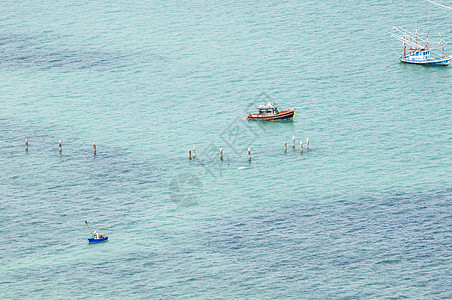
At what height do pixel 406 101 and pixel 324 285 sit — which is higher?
pixel 406 101

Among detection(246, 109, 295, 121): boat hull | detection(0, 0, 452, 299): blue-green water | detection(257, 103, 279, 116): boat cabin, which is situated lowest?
detection(0, 0, 452, 299): blue-green water

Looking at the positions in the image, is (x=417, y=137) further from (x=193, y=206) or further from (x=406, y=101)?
(x=193, y=206)

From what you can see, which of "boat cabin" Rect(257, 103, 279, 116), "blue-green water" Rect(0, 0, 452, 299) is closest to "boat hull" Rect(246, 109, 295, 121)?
"boat cabin" Rect(257, 103, 279, 116)

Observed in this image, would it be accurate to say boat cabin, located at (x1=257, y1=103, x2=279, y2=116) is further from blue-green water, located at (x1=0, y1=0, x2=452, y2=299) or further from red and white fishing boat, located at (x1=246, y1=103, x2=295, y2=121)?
blue-green water, located at (x1=0, y1=0, x2=452, y2=299)

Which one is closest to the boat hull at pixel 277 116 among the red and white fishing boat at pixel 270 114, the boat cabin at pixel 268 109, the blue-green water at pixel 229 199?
the red and white fishing boat at pixel 270 114

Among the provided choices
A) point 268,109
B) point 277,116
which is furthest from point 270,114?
point 277,116

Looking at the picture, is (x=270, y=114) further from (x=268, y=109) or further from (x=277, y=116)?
(x=277, y=116)

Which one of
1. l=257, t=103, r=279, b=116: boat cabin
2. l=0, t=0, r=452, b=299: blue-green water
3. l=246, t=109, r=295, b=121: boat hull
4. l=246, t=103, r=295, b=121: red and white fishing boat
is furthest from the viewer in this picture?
l=257, t=103, r=279, b=116: boat cabin

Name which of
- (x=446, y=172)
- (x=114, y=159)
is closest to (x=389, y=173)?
(x=446, y=172)

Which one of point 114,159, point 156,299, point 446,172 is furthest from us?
point 114,159
